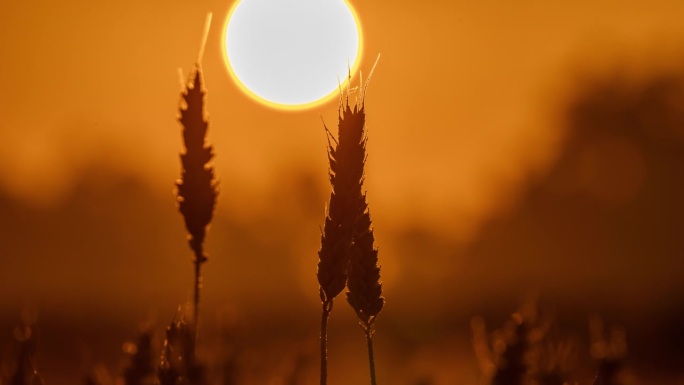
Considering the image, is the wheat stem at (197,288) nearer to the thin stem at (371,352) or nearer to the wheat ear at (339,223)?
the wheat ear at (339,223)

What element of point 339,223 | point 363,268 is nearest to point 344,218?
point 339,223

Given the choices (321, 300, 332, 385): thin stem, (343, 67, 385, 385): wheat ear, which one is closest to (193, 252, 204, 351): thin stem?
(321, 300, 332, 385): thin stem

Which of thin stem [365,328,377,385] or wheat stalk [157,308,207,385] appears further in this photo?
thin stem [365,328,377,385]

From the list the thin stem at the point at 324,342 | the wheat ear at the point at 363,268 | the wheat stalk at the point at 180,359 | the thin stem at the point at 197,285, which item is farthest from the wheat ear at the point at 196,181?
the wheat ear at the point at 363,268

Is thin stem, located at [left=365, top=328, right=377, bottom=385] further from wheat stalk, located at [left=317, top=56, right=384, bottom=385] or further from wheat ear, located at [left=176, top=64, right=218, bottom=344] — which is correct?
wheat ear, located at [left=176, top=64, right=218, bottom=344]

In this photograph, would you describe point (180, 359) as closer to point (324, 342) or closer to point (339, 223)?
point (324, 342)

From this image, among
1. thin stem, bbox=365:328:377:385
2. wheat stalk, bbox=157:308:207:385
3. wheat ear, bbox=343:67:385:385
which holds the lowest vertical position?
wheat stalk, bbox=157:308:207:385

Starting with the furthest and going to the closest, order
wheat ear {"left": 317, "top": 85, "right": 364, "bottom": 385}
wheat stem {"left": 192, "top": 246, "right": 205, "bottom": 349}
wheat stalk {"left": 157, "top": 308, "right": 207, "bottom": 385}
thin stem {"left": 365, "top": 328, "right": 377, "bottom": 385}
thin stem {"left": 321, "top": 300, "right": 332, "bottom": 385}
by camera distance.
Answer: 1. thin stem {"left": 365, "top": 328, "right": 377, "bottom": 385}
2. wheat ear {"left": 317, "top": 85, "right": 364, "bottom": 385}
3. thin stem {"left": 321, "top": 300, "right": 332, "bottom": 385}
4. wheat stem {"left": 192, "top": 246, "right": 205, "bottom": 349}
5. wheat stalk {"left": 157, "top": 308, "right": 207, "bottom": 385}

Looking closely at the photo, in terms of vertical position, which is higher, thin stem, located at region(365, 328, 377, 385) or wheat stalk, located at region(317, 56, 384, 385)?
wheat stalk, located at region(317, 56, 384, 385)

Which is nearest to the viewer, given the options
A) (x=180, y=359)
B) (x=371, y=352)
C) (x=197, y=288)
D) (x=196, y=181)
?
(x=180, y=359)

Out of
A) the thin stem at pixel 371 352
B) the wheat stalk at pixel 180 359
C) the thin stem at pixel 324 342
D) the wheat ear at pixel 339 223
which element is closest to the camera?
the wheat stalk at pixel 180 359

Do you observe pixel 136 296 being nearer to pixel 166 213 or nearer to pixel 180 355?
pixel 166 213

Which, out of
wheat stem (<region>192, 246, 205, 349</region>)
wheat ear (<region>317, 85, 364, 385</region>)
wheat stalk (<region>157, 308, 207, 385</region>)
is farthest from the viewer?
wheat ear (<region>317, 85, 364, 385</region>)
